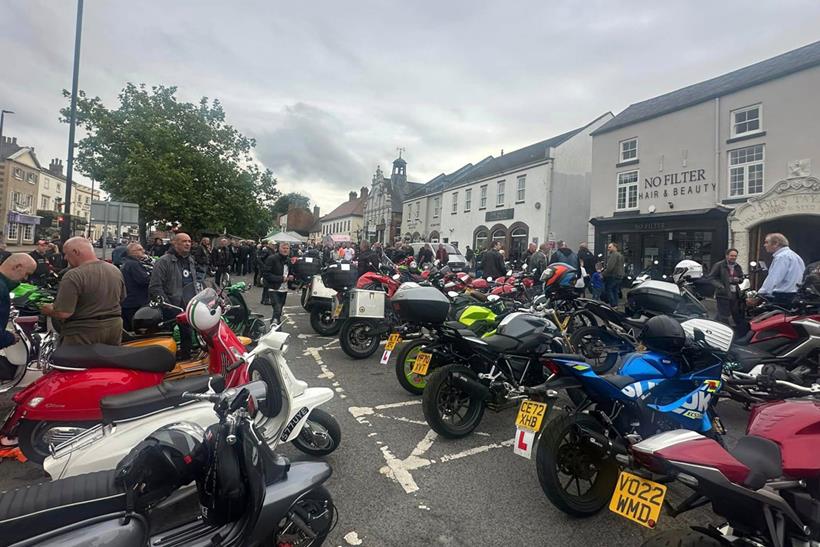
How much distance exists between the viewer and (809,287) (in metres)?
5.12

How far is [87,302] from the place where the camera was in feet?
11.1

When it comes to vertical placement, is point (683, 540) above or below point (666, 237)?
below

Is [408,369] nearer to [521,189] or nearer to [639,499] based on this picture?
[639,499]

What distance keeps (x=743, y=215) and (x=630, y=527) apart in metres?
15.6

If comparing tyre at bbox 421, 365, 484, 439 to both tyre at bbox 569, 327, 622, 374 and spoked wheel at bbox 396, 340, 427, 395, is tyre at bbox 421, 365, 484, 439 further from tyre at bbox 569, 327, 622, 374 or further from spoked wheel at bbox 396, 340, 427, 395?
tyre at bbox 569, 327, 622, 374

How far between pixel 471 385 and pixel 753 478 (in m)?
2.23

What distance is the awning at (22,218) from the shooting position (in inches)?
1480

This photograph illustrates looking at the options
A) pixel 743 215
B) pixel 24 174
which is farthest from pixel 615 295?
pixel 24 174

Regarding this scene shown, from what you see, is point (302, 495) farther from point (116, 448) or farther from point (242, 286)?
point (242, 286)

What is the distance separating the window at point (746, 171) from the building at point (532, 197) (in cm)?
887

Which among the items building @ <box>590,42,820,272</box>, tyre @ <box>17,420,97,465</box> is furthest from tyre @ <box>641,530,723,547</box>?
building @ <box>590,42,820,272</box>

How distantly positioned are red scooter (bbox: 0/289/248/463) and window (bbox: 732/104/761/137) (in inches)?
729

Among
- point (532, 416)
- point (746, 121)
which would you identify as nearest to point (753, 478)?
point (532, 416)

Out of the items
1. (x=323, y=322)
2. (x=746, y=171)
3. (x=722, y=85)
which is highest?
(x=722, y=85)
